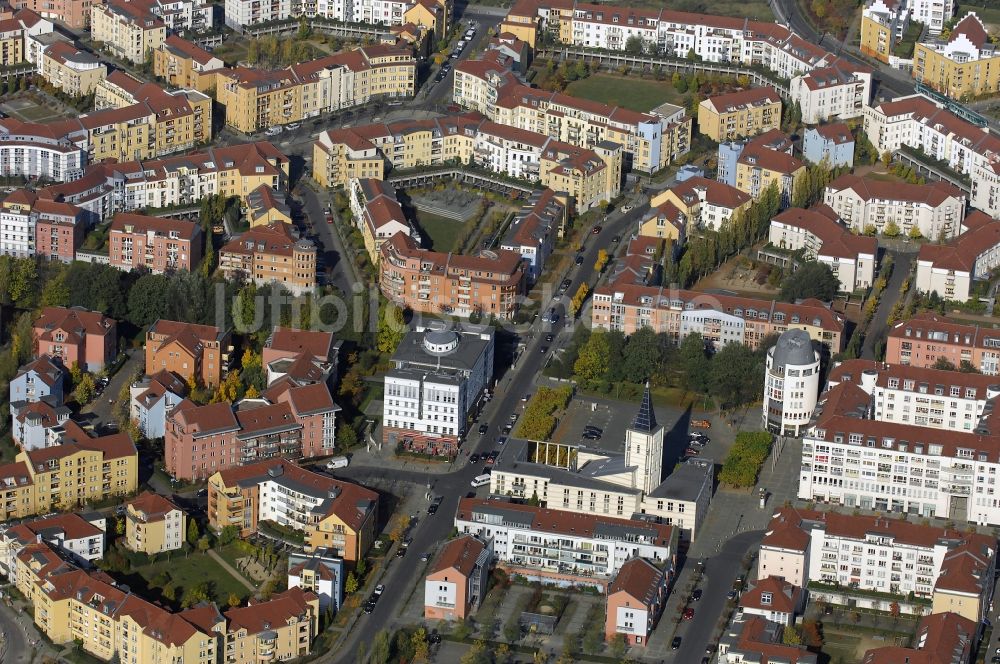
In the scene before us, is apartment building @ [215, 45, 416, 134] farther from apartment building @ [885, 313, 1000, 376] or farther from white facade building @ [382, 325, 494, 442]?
apartment building @ [885, 313, 1000, 376]

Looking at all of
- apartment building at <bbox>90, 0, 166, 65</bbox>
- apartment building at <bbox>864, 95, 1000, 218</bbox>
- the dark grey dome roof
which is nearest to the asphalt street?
the dark grey dome roof

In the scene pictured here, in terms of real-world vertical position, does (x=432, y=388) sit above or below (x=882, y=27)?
below

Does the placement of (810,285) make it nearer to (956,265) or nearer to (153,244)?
(956,265)

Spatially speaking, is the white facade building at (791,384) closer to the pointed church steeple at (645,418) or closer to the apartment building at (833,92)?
the pointed church steeple at (645,418)

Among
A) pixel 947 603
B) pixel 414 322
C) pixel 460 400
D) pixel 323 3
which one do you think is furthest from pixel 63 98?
pixel 947 603

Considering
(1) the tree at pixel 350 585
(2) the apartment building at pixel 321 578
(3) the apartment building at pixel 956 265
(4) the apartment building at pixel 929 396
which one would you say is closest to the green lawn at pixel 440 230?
(3) the apartment building at pixel 956 265

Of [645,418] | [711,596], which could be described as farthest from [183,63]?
[711,596]
